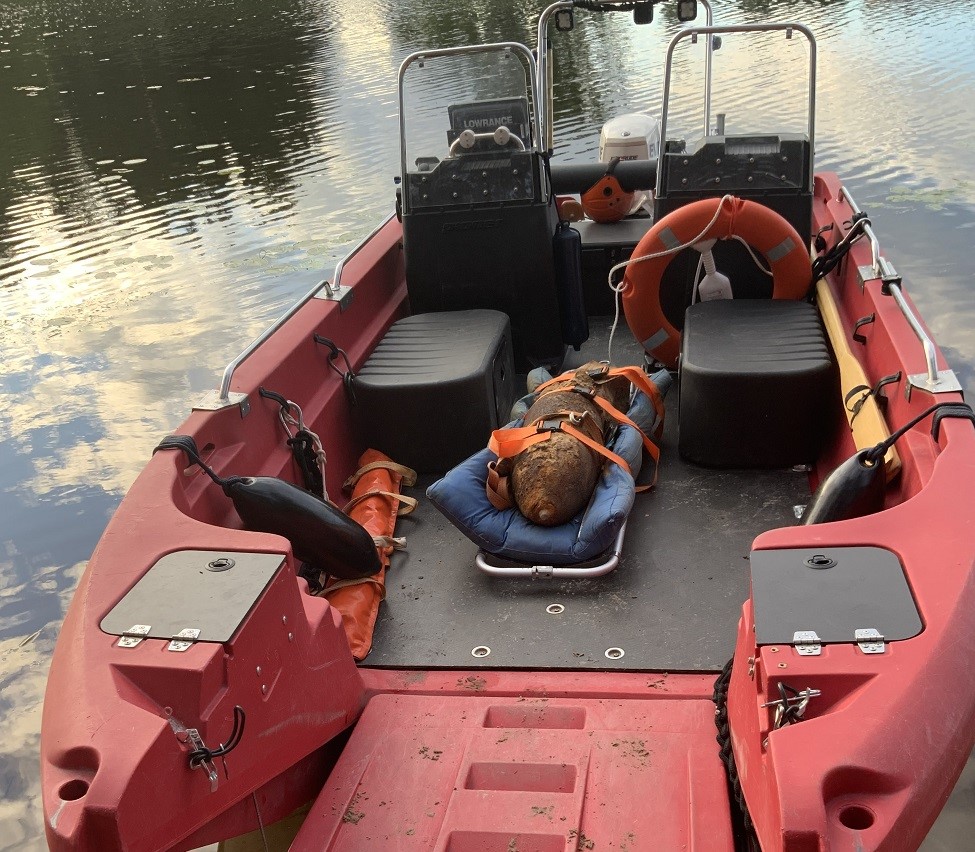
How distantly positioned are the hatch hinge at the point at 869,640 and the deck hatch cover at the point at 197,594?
1.08 meters

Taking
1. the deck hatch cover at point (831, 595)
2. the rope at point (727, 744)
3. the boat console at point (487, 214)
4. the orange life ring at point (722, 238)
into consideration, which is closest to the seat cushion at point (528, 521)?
the rope at point (727, 744)

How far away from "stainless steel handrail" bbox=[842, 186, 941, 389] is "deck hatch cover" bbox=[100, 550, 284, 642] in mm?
1622

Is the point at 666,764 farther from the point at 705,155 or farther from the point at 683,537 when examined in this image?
the point at 705,155

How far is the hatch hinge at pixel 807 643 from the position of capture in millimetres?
1598

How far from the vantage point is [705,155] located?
3.68m

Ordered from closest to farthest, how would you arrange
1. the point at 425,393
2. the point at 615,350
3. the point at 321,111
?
the point at 425,393
the point at 615,350
the point at 321,111

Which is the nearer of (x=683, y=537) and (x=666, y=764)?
(x=666, y=764)

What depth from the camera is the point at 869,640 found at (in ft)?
5.28

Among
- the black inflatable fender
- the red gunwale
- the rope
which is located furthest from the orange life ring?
the rope

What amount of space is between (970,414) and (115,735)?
1901 millimetres

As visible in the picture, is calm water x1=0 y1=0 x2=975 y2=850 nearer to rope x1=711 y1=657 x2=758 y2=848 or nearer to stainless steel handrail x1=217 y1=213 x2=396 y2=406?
rope x1=711 y1=657 x2=758 y2=848

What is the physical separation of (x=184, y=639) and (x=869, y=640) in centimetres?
120

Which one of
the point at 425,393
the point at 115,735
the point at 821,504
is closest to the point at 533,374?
the point at 425,393

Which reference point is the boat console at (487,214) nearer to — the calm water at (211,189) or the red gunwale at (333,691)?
the calm water at (211,189)
